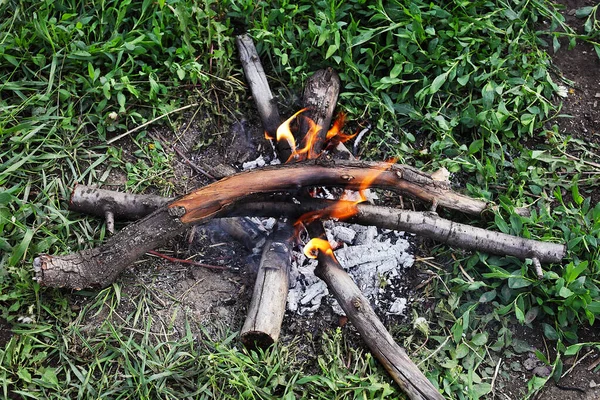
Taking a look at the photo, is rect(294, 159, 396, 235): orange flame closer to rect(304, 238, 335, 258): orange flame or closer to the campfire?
the campfire

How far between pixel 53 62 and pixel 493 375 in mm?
3209

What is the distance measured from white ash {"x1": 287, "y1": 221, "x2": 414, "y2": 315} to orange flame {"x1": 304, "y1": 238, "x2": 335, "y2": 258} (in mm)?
157

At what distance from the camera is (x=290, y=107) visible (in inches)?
170

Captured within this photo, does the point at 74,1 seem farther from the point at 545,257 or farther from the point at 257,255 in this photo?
the point at 545,257

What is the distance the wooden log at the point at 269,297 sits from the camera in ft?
10.9

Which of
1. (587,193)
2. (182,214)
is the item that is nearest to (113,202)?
(182,214)

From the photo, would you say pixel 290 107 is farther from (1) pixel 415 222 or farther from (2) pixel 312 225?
(1) pixel 415 222

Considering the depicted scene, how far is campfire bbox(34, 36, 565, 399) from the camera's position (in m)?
3.38

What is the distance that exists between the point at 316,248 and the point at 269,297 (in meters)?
0.44

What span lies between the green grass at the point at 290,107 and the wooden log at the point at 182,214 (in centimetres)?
18

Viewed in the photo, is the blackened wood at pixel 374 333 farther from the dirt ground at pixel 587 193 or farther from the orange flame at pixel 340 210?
the dirt ground at pixel 587 193

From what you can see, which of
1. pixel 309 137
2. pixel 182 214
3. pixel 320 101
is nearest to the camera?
pixel 182 214

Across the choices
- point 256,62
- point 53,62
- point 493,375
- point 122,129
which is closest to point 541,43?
point 256,62

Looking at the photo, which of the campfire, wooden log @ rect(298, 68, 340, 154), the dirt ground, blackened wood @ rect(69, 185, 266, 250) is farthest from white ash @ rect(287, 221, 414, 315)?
blackened wood @ rect(69, 185, 266, 250)
